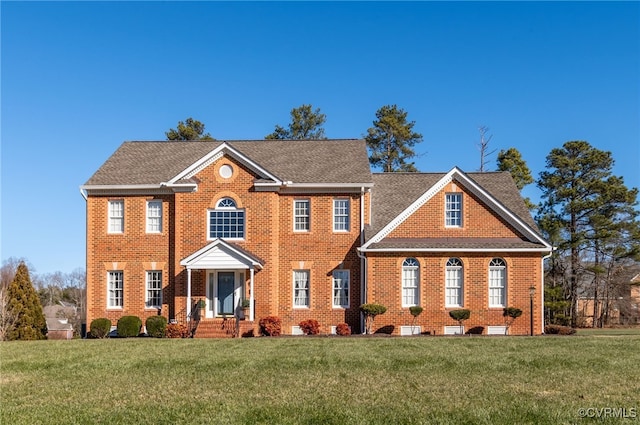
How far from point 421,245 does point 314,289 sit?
17.0ft

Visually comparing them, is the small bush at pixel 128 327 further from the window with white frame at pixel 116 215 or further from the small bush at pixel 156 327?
the window with white frame at pixel 116 215

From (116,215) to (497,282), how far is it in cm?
1726

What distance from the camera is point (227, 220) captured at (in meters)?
31.2

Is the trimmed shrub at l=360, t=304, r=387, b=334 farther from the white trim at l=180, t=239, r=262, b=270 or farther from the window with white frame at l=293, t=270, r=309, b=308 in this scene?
the white trim at l=180, t=239, r=262, b=270

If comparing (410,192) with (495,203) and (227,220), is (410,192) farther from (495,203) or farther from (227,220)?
(227,220)

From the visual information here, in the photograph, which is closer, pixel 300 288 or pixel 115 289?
pixel 300 288

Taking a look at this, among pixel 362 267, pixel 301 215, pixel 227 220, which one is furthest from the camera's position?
pixel 301 215

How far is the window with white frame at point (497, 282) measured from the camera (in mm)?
30000

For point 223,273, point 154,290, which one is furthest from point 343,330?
point 154,290

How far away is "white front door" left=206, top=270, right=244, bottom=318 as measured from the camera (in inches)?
1214

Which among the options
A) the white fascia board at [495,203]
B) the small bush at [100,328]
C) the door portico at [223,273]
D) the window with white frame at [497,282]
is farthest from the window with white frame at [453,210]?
the small bush at [100,328]

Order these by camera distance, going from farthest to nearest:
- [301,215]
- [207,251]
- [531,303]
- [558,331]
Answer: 1. [301,215]
2. [558,331]
3. [207,251]
4. [531,303]

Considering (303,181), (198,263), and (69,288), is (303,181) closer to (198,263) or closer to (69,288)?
(198,263)

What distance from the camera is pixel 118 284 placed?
31844 mm
